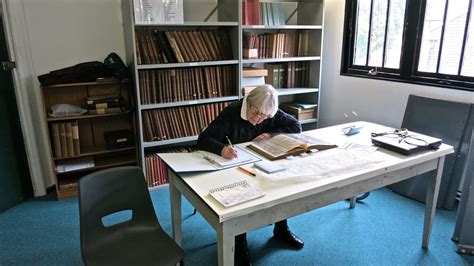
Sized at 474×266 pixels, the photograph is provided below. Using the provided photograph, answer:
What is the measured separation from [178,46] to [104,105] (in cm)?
86

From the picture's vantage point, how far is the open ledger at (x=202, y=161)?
5.86ft

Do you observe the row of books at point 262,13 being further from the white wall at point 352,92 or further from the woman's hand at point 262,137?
the woman's hand at point 262,137

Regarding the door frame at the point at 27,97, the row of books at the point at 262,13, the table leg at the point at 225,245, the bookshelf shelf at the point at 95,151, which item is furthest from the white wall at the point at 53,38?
the table leg at the point at 225,245

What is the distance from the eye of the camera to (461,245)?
2342 millimetres

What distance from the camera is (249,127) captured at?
91.9 inches

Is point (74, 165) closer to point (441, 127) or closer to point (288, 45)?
point (288, 45)

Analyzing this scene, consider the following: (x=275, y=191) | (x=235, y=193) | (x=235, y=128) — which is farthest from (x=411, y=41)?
(x=235, y=193)

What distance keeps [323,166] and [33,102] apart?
2.65 m

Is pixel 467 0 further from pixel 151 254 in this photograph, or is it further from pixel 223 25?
pixel 151 254

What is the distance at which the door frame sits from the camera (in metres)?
2.79

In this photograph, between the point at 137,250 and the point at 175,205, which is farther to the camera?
the point at 175,205

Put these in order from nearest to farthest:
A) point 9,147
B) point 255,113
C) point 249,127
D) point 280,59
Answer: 1. point 255,113
2. point 249,127
3. point 9,147
4. point 280,59

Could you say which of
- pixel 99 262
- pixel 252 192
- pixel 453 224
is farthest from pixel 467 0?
pixel 99 262

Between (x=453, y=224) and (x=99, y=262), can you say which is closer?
(x=99, y=262)
